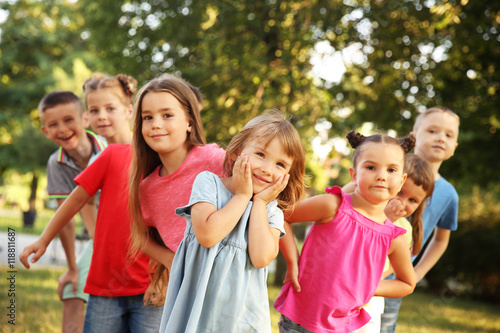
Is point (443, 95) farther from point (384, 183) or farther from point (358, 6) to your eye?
point (384, 183)

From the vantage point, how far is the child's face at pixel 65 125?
12.0 ft

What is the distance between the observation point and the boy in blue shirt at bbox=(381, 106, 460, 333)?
371cm

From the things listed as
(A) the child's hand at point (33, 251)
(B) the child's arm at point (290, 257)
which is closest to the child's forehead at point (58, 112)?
(A) the child's hand at point (33, 251)

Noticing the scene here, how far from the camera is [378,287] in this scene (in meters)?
2.58

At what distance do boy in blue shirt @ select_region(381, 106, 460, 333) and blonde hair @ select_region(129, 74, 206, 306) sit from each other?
1.75 metres

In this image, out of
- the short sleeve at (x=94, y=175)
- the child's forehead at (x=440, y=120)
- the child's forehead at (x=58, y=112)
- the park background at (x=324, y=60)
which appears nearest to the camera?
the short sleeve at (x=94, y=175)

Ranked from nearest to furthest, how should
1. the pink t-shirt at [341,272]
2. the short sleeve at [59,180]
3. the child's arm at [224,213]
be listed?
the child's arm at [224,213], the pink t-shirt at [341,272], the short sleeve at [59,180]

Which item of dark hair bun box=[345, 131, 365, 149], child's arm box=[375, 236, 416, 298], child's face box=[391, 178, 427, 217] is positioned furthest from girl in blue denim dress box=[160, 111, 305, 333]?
child's face box=[391, 178, 427, 217]

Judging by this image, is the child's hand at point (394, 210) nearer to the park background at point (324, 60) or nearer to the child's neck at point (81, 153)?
the child's neck at point (81, 153)

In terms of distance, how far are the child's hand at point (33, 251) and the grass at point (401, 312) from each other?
8.78ft

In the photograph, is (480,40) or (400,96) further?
(400,96)

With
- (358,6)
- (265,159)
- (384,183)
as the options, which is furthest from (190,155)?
(358,6)

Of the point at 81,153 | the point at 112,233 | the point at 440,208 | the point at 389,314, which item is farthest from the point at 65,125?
the point at 440,208

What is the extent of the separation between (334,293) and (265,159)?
2.46ft
